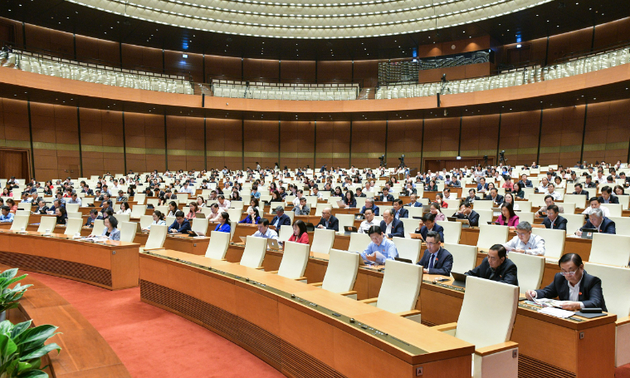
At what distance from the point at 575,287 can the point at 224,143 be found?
78.0ft

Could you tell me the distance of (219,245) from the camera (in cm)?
618

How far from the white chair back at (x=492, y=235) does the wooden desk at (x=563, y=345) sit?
291cm

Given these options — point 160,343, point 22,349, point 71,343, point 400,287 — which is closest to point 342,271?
point 400,287

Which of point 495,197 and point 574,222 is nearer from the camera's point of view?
point 574,222

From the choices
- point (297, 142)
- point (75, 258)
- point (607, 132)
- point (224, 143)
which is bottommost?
point (75, 258)

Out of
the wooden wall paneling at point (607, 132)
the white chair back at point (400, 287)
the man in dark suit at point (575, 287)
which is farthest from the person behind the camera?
the wooden wall paneling at point (607, 132)

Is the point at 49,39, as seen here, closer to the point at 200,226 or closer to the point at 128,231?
the point at 128,231

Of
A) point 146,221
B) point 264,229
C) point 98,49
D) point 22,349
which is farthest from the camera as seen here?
point 98,49

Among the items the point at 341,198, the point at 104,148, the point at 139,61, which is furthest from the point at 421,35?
the point at 104,148

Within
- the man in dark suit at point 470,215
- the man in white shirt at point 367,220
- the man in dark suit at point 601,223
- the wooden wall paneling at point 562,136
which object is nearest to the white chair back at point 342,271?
the man in white shirt at point 367,220

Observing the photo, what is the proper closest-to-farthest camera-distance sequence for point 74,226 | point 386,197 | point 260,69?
point 74,226 → point 386,197 → point 260,69

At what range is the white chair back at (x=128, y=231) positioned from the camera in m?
7.22

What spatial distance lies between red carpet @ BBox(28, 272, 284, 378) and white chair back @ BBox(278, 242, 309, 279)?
42.4 inches

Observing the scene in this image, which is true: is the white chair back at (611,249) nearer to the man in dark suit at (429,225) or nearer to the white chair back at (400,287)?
the man in dark suit at (429,225)
